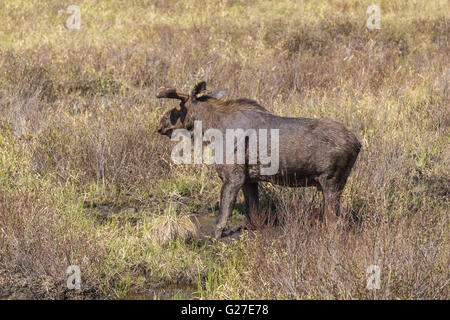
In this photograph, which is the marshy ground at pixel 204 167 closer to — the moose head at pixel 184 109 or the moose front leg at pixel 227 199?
the moose front leg at pixel 227 199

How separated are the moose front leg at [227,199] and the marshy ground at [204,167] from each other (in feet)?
0.60

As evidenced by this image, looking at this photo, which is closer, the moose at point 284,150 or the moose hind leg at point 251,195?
the moose at point 284,150

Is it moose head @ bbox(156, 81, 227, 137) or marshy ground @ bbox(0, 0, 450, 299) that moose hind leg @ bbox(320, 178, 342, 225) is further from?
moose head @ bbox(156, 81, 227, 137)

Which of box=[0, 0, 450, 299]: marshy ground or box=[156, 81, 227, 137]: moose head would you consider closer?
box=[0, 0, 450, 299]: marshy ground

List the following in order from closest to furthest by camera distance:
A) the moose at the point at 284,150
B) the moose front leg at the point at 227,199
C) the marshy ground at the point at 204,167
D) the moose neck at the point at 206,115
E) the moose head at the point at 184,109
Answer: the marshy ground at the point at 204,167, the moose at the point at 284,150, the moose front leg at the point at 227,199, the moose neck at the point at 206,115, the moose head at the point at 184,109

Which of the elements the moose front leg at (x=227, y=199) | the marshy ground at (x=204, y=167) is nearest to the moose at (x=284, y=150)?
the moose front leg at (x=227, y=199)

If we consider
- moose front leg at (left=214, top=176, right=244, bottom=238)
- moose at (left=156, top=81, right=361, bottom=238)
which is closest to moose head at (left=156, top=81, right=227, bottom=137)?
moose at (left=156, top=81, right=361, bottom=238)

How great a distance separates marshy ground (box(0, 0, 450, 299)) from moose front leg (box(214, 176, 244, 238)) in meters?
0.18

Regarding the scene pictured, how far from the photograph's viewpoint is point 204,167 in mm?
7176

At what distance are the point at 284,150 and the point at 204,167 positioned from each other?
68.9 inches

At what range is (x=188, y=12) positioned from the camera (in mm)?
16453

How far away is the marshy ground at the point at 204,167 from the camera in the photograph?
13.8 ft

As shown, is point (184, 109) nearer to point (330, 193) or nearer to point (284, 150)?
point (284, 150)

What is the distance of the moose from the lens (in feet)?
18.1
